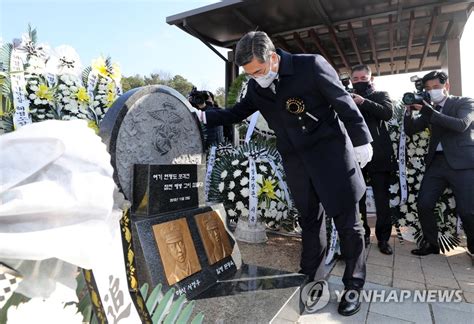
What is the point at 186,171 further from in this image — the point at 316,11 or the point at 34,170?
the point at 316,11

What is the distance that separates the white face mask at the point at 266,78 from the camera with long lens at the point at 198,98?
1.77m

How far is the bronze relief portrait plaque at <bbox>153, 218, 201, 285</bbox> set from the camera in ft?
6.80

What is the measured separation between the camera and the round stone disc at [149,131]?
2.04m

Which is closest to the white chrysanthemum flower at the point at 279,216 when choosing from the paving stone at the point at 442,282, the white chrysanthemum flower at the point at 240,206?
the white chrysanthemum flower at the point at 240,206

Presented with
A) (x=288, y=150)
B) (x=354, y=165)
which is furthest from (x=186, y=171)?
(x=354, y=165)

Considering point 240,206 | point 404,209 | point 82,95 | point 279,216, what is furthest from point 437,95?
point 82,95

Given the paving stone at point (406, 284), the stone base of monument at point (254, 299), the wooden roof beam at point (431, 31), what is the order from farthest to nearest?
1. the wooden roof beam at point (431, 31)
2. the paving stone at point (406, 284)
3. the stone base of monument at point (254, 299)

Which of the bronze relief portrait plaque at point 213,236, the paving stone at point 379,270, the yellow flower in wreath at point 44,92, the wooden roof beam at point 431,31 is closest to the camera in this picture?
the bronze relief portrait plaque at point 213,236

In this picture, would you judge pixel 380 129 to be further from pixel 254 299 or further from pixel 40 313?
pixel 40 313

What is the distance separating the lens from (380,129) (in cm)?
346

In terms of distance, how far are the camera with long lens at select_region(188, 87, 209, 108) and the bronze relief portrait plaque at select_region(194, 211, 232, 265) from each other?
1830 millimetres

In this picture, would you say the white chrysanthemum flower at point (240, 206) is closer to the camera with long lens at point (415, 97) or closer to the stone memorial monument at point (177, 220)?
the stone memorial monument at point (177, 220)

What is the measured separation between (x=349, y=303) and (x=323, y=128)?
119 centimetres

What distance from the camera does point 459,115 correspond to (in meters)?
3.24
